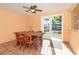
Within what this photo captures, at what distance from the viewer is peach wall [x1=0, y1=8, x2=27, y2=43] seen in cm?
163

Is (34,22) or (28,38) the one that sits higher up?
(34,22)

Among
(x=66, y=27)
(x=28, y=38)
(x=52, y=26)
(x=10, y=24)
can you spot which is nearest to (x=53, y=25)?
(x=52, y=26)

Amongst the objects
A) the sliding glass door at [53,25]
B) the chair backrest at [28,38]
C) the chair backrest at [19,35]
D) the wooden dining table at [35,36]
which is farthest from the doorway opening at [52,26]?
the chair backrest at [19,35]

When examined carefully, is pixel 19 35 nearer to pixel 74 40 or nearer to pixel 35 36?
pixel 35 36

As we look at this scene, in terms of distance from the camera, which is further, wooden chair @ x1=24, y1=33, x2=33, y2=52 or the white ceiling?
wooden chair @ x1=24, y1=33, x2=33, y2=52

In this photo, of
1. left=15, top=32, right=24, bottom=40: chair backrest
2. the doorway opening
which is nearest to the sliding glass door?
the doorway opening

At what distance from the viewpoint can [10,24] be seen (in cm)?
167

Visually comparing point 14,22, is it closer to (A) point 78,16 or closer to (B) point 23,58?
(B) point 23,58

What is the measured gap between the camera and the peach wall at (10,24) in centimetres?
163

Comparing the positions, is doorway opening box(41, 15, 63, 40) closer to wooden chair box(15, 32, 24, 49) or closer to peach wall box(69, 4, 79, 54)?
peach wall box(69, 4, 79, 54)

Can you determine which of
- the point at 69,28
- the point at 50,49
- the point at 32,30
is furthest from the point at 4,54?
the point at 69,28

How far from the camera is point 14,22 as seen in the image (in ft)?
5.47

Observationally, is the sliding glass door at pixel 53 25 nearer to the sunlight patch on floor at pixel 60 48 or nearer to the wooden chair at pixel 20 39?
the sunlight patch on floor at pixel 60 48

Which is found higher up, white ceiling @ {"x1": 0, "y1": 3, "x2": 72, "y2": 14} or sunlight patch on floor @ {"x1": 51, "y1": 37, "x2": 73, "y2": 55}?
white ceiling @ {"x1": 0, "y1": 3, "x2": 72, "y2": 14}
